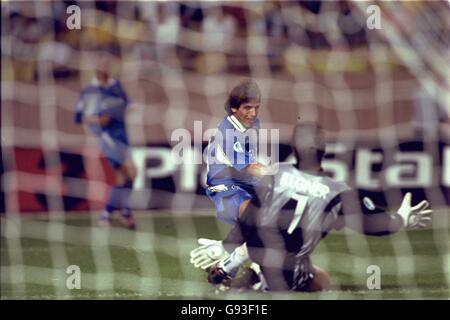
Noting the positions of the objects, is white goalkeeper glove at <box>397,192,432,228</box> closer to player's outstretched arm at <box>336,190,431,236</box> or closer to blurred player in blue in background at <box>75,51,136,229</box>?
player's outstretched arm at <box>336,190,431,236</box>

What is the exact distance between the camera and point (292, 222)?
3.40 metres

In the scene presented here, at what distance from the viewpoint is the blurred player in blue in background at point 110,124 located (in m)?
5.13

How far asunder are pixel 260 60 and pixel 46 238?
5.86 feet

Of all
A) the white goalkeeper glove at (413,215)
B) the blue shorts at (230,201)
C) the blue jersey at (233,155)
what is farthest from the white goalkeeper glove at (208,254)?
the white goalkeeper glove at (413,215)

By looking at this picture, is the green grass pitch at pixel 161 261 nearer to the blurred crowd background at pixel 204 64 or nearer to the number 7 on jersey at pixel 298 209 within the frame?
the number 7 on jersey at pixel 298 209

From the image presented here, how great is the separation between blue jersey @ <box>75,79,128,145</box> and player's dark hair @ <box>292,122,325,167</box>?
177 centimetres

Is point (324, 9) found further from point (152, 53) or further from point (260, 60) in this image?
point (152, 53)

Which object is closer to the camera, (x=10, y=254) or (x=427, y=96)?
(x=10, y=254)

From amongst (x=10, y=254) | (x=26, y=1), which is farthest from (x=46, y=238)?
(x=26, y=1)

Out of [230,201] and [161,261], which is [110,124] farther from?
[230,201]

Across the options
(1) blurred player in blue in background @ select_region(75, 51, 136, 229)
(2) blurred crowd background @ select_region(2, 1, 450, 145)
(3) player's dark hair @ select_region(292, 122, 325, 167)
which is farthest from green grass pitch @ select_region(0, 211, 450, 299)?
(2) blurred crowd background @ select_region(2, 1, 450, 145)

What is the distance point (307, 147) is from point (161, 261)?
0.97 meters

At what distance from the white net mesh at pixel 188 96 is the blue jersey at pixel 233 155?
1440 millimetres

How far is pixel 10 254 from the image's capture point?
175 inches
